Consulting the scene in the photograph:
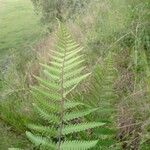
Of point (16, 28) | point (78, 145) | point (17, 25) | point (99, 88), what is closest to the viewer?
point (78, 145)

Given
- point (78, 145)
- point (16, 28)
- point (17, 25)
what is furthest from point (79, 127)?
point (17, 25)

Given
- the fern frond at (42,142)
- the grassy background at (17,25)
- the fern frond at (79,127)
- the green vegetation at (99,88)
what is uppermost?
the fern frond at (79,127)

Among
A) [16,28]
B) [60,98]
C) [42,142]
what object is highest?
[60,98]

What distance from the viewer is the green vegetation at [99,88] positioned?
132 cm

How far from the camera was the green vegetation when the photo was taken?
4.34ft

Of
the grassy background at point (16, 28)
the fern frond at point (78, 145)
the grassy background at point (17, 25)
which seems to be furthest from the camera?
the grassy background at point (17, 25)

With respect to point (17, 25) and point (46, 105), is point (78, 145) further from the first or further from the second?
point (17, 25)

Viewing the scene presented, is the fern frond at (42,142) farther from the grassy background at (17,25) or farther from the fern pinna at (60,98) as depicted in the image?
the grassy background at (17,25)

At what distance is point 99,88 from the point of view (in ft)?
4.99

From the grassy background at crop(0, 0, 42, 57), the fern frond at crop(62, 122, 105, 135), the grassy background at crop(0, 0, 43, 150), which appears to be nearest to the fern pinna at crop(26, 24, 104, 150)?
the fern frond at crop(62, 122, 105, 135)

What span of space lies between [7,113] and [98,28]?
487cm

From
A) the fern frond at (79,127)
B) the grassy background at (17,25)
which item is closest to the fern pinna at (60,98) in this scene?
the fern frond at (79,127)

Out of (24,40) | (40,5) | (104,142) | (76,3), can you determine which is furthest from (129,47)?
(24,40)

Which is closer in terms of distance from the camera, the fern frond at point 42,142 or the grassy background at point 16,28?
the fern frond at point 42,142
